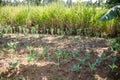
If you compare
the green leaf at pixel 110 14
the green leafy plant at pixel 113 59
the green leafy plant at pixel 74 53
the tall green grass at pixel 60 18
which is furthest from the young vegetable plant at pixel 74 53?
the tall green grass at pixel 60 18

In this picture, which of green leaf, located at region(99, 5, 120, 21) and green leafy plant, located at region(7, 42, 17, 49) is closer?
green leaf, located at region(99, 5, 120, 21)

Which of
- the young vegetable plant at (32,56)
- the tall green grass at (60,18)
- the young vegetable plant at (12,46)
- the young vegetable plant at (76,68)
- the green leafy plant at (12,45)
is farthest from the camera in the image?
the tall green grass at (60,18)

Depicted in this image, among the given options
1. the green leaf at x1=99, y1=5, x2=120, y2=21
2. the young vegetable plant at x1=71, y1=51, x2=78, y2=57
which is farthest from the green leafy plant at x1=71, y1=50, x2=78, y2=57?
the green leaf at x1=99, y1=5, x2=120, y2=21

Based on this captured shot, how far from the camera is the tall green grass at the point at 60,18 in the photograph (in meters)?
8.17

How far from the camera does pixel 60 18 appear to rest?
8.70 meters

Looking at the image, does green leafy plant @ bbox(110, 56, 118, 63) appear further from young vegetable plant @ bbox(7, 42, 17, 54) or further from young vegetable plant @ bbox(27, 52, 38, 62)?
young vegetable plant @ bbox(7, 42, 17, 54)

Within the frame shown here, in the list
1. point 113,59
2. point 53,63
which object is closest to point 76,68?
point 53,63

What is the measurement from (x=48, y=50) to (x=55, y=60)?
0.56 metres

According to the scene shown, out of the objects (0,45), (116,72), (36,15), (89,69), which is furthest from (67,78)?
(36,15)

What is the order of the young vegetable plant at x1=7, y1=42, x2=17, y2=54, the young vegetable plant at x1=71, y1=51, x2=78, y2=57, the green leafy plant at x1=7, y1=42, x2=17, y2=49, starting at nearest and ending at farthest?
the young vegetable plant at x1=71, y1=51, x2=78, y2=57 < the young vegetable plant at x1=7, y1=42, x2=17, y2=54 < the green leafy plant at x1=7, y1=42, x2=17, y2=49

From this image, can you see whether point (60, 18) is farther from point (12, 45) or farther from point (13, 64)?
point (13, 64)

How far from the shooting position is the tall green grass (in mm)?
8172

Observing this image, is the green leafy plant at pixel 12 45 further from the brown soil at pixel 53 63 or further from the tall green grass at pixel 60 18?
the tall green grass at pixel 60 18

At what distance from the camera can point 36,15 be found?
924cm
